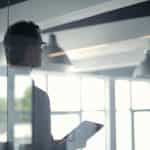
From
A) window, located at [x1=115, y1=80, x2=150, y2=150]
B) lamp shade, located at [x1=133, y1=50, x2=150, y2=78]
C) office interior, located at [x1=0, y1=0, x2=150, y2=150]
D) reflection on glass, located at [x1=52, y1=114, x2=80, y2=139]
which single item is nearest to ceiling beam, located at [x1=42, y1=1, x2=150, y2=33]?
office interior, located at [x1=0, y1=0, x2=150, y2=150]

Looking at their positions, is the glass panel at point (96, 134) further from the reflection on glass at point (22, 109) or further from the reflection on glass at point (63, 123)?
the reflection on glass at point (22, 109)

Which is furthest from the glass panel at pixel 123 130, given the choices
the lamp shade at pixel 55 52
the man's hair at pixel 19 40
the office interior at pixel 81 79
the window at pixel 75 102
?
the man's hair at pixel 19 40

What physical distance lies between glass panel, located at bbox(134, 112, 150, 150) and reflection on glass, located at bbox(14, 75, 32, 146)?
61 cm

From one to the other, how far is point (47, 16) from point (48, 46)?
0.20 metres

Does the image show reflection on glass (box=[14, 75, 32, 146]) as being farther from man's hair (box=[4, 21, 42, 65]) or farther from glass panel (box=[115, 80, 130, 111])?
glass panel (box=[115, 80, 130, 111])

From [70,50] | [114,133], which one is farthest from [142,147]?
[70,50]

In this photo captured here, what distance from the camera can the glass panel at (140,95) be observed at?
200 centimetres

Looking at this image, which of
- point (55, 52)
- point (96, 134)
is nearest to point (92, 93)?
point (96, 134)

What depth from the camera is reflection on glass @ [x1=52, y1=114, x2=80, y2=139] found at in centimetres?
183

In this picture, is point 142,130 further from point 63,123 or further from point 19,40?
point 19,40

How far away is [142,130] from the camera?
2047 mm

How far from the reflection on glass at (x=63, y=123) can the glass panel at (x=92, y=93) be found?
0.11m

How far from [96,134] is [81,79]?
1.05 ft

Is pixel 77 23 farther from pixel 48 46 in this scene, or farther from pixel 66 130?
pixel 66 130
